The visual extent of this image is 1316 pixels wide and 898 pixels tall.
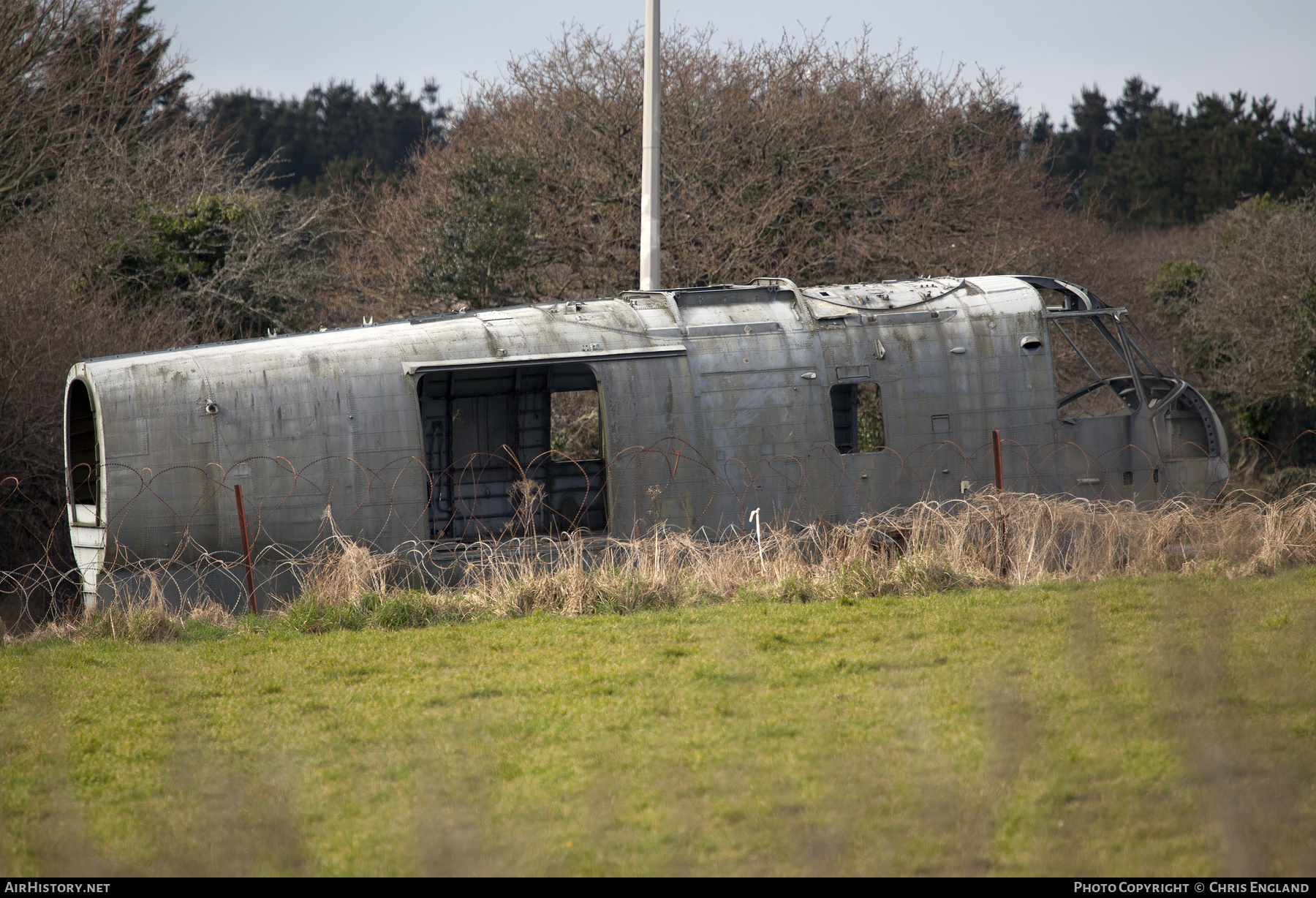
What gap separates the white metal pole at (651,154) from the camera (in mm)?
14234

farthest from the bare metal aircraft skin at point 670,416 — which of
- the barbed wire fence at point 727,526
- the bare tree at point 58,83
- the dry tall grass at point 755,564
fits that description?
the bare tree at point 58,83

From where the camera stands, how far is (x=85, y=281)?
1769cm

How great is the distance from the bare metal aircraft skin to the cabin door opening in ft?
3.77

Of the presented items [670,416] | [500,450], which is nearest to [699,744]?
[670,416]

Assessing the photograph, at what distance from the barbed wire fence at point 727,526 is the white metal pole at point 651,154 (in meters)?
5.11

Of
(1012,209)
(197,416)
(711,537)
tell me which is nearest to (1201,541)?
(711,537)

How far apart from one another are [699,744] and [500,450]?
8.09 meters

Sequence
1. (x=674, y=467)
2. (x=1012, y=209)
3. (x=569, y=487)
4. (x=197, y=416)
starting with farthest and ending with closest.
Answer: (x=1012, y=209)
(x=569, y=487)
(x=674, y=467)
(x=197, y=416)

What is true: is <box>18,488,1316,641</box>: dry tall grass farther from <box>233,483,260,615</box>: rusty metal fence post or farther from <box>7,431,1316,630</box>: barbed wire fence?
<box>233,483,260,615</box>: rusty metal fence post

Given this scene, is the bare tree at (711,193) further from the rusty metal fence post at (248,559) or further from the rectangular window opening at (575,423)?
the rusty metal fence post at (248,559)

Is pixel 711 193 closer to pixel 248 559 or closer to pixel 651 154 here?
pixel 651 154

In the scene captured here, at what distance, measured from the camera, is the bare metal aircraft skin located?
914 cm

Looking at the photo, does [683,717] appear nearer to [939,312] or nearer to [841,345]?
[841,345]

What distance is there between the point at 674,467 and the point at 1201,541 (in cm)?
507
